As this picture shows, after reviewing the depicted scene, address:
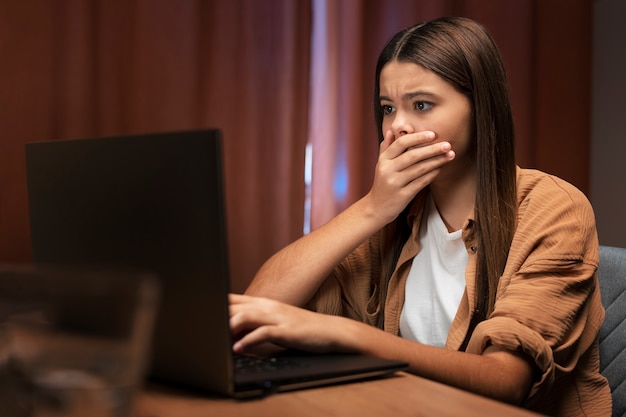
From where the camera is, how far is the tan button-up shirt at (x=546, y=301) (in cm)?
108

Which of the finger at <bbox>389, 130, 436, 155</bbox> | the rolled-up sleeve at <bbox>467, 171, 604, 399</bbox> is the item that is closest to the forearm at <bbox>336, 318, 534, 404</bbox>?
the rolled-up sleeve at <bbox>467, 171, 604, 399</bbox>

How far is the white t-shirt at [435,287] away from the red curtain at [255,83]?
1.19m

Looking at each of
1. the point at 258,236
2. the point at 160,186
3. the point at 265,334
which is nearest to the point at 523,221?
the point at 265,334

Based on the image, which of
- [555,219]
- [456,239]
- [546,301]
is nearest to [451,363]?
[546,301]

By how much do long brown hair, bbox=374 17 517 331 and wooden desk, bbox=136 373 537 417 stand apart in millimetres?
542

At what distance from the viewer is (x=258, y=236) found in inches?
103

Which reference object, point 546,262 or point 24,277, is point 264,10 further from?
point 24,277

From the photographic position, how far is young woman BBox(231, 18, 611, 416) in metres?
1.18

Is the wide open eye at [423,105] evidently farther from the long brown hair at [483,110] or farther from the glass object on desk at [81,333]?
the glass object on desk at [81,333]

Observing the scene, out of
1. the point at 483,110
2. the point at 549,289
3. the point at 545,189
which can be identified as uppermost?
the point at 483,110

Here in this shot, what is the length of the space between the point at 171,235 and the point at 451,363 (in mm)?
453

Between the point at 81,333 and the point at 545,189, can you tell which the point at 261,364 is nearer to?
the point at 81,333

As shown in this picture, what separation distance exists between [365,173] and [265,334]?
194 centimetres

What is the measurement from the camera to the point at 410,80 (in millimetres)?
1407
